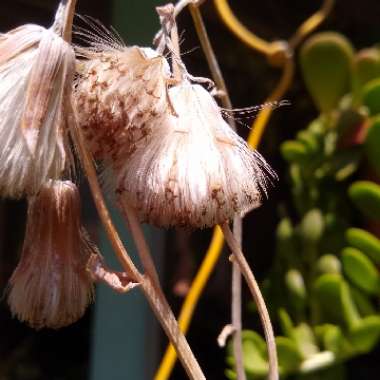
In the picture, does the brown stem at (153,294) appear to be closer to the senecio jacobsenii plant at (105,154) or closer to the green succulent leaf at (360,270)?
the senecio jacobsenii plant at (105,154)

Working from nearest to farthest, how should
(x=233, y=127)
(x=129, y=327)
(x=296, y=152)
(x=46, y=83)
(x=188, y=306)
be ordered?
(x=46, y=83)
(x=233, y=127)
(x=188, y=306)
(x=296, y=152)
(x=129, y=327)

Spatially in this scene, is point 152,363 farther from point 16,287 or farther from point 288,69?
point 16,287

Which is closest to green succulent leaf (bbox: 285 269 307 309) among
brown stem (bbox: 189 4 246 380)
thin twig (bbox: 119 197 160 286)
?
brown stem (bbox: 189 4 246 380)

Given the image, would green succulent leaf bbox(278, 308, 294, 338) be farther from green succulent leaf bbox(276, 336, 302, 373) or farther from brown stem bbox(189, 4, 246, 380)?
brown stem bbox(189, 4, 246, 380)

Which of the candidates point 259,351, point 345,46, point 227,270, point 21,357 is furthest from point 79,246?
point 21,357

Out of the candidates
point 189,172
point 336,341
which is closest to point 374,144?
point 336,341

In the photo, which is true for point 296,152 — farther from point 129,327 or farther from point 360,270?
point 129,327

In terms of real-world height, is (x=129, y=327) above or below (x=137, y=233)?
below

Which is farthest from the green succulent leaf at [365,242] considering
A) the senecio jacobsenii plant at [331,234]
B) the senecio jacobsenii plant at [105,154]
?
the senecio jacobsenii plant at [105,154]
